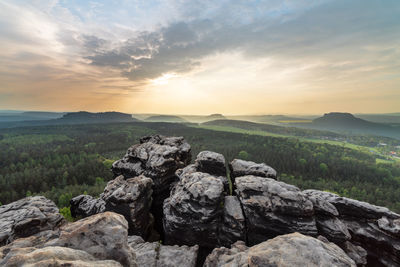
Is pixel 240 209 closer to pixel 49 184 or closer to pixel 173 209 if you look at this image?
pixel 173 209

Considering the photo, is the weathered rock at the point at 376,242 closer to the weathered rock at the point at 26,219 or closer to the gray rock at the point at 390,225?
the gray rock at the point at 390,225

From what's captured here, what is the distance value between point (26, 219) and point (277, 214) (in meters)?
25.7

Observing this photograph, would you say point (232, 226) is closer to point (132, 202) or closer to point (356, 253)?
point (356, 253)

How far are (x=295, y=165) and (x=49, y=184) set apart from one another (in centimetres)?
18306

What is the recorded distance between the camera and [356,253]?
13438mm

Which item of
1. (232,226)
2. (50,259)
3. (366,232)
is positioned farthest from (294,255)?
(366,232)

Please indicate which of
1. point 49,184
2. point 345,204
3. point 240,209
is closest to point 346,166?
point 345,204

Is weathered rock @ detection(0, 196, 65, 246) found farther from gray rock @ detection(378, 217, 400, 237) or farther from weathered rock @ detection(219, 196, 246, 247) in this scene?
gray rock @ detection(378, 217, 400, 237)

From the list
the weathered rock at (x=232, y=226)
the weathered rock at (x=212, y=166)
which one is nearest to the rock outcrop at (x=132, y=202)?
the weathered rock at (x=212, y=166)

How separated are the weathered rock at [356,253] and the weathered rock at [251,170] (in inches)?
334

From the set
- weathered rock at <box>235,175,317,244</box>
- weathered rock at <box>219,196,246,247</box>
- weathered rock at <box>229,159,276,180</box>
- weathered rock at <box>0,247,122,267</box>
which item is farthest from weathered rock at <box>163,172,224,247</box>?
weathered rock at <box>0,247,122,267</box>

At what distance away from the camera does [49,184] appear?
320ft

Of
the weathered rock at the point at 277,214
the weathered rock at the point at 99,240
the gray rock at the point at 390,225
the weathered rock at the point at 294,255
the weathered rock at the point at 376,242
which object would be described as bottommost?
the weathered rock at the point at 376,242

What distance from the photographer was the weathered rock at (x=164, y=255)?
12.5 metres
